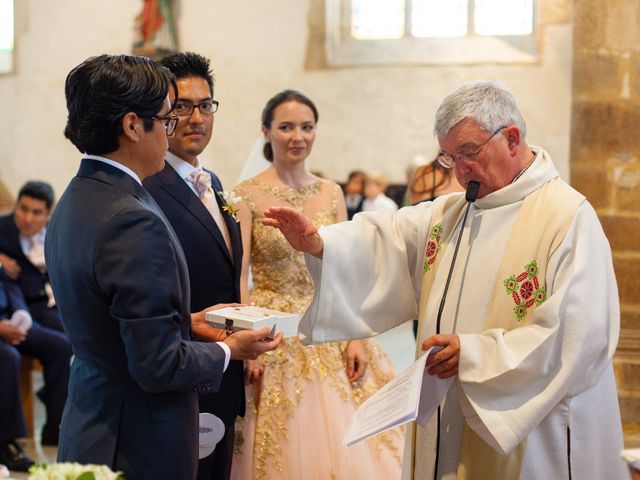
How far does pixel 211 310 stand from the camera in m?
2.73

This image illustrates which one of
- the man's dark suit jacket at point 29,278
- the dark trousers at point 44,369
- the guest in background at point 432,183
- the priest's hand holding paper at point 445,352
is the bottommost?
the dark trousers at point 44,369

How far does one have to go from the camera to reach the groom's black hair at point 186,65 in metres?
3.34

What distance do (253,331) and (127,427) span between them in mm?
423

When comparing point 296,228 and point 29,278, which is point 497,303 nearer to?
point 296,228

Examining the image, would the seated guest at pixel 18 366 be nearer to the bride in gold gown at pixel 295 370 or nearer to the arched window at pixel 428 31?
the bride in gold gown at pixel 295 370

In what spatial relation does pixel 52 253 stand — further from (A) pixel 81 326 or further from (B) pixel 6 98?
(B) pixel 6 98

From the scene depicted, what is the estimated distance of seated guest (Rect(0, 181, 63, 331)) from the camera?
641cm

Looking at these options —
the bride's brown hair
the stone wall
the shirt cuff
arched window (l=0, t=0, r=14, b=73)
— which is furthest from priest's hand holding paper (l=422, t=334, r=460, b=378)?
arched window (l=0, t=0, r=14, b=73)

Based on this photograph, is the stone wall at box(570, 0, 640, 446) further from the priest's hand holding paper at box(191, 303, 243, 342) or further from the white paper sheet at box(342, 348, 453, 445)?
the priest's hand holding paper at box(191, 303, 243, 342)

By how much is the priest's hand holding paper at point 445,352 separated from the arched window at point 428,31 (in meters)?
9.68

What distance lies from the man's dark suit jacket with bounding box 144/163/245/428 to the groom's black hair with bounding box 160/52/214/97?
0.37 m

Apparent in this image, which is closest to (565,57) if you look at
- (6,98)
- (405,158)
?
(405,158)

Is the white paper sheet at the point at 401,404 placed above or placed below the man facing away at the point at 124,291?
below

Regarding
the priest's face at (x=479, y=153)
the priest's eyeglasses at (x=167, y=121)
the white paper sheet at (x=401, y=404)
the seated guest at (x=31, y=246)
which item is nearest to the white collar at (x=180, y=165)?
the priest's eyeglasses at (x=167, y=121)
